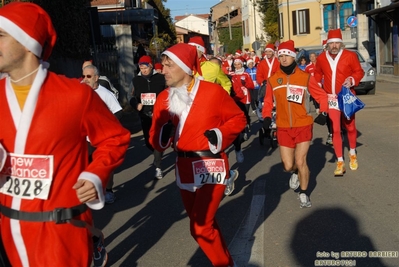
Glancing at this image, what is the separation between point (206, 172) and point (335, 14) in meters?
53.3

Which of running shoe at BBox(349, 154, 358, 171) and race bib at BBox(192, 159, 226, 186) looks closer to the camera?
race bib at BBox(192, 159, 226, 186)

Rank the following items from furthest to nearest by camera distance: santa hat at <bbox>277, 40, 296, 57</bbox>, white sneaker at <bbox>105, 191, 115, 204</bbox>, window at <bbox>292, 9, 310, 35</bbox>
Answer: window at <bbox>292, 9, 310, 35</bbox>
white sneaker at <bbox>105, 191, 115, 204</bbox>
santa hat at <bbox>277, 40, 296, 57</bbox>

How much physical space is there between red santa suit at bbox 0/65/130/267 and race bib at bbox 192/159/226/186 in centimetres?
182

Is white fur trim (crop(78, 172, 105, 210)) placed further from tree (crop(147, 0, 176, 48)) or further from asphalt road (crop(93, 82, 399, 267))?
tree (crop(147, 0, 176, 48))

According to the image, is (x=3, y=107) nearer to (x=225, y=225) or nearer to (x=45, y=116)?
(x=45, y=116)

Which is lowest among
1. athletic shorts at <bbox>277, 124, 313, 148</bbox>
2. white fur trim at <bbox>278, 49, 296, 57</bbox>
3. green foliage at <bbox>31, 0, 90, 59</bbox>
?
athletic shorts at <bbox>277, 124, 313, 148</bbox>

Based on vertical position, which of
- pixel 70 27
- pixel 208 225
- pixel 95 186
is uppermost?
pixel 70 27

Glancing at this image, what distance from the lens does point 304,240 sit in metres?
6.09

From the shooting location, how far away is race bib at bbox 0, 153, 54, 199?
3.01 meters

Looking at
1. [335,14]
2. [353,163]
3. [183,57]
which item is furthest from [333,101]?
[335,14]

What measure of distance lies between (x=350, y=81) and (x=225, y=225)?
3.46m

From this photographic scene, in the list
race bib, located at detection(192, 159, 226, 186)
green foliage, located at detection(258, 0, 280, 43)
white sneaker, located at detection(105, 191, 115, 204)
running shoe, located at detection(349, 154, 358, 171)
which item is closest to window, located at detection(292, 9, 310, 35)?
green foliage, located at detection(258, 0, 280, 43)

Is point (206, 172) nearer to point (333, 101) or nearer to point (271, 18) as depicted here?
point (333, 101)

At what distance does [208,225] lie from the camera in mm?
4773
